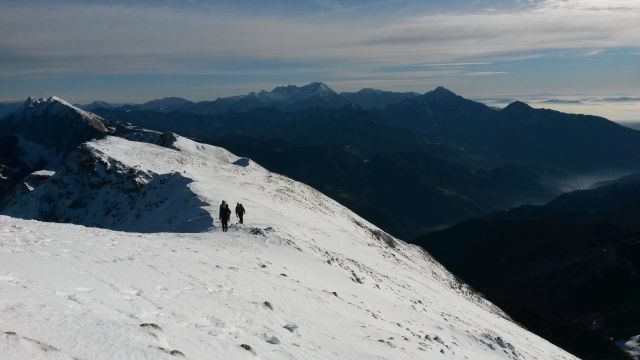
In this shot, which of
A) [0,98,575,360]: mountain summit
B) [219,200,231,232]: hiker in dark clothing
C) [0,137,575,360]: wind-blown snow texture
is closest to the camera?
[0,137,575,360]: wind-blown snow texture

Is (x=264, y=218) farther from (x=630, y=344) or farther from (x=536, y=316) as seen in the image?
(x=630, y=344)

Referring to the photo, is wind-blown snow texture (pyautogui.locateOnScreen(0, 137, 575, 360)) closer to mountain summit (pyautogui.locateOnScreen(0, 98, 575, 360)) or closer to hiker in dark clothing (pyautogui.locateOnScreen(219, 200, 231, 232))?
mountain summit (pyautogui.locateOnScreen(0, 98, 575, 360))

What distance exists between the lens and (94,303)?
13312mm

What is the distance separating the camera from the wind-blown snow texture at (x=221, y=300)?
37.2ft

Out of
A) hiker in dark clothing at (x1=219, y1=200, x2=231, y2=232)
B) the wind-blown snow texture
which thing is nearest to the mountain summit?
the wind-blown snow texture

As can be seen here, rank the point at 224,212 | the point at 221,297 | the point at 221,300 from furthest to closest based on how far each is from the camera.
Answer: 1. the point at 224,212
2. the point at 221,297
3. the point at 221,300

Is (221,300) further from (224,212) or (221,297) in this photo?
(224,212)

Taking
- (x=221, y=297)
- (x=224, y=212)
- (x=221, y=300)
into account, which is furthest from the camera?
(x=224, y=212)

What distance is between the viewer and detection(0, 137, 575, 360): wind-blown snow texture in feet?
37.2

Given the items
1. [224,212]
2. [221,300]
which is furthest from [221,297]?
[224,212]

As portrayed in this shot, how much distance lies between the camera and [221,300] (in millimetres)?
17125

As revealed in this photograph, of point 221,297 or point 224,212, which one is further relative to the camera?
point 224,212

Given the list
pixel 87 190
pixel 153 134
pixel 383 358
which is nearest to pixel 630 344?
pixel 383 358

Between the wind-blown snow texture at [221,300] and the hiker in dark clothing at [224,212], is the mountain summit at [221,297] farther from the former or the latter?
the hiker in dark clothing at [224,212]
